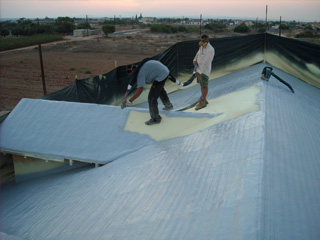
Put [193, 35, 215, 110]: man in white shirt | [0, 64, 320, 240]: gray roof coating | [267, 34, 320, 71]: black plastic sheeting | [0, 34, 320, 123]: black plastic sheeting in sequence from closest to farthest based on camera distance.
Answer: [0, 64, 320, 240]: gray roof coating
[193, 35, 215, 110]: man in white shirt
[0, 34, 320, 123]: black plastic sheeting
[267, 34, 320, 71]: black plastic sheeting

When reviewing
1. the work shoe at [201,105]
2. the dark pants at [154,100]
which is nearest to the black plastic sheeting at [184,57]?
the work shoe at [201,105]

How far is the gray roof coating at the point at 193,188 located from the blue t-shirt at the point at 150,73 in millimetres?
836

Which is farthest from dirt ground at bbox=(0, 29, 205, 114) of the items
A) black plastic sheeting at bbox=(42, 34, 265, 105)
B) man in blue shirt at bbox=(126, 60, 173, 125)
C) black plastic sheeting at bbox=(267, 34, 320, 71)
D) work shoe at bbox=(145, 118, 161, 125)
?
black plastic sheeting at bbox=(267, 34, 320, 71)

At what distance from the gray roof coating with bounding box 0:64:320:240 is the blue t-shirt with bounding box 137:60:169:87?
836 millimetres

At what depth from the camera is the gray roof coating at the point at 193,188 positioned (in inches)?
109

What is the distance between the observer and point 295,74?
9.18 meters

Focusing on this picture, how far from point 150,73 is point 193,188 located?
8.76ft

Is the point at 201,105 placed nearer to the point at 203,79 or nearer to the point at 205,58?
the point at 203,79

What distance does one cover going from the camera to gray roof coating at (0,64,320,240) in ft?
9.11

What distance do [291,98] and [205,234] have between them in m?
4.71

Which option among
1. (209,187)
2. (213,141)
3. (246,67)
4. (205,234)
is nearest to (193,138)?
(213,141)

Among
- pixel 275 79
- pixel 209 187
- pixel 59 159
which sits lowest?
pixel 59 159

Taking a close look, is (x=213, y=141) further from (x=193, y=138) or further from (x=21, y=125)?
(x=21, y=125)

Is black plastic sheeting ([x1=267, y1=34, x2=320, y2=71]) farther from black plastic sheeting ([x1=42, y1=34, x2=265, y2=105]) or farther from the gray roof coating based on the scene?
the gray roof coating
